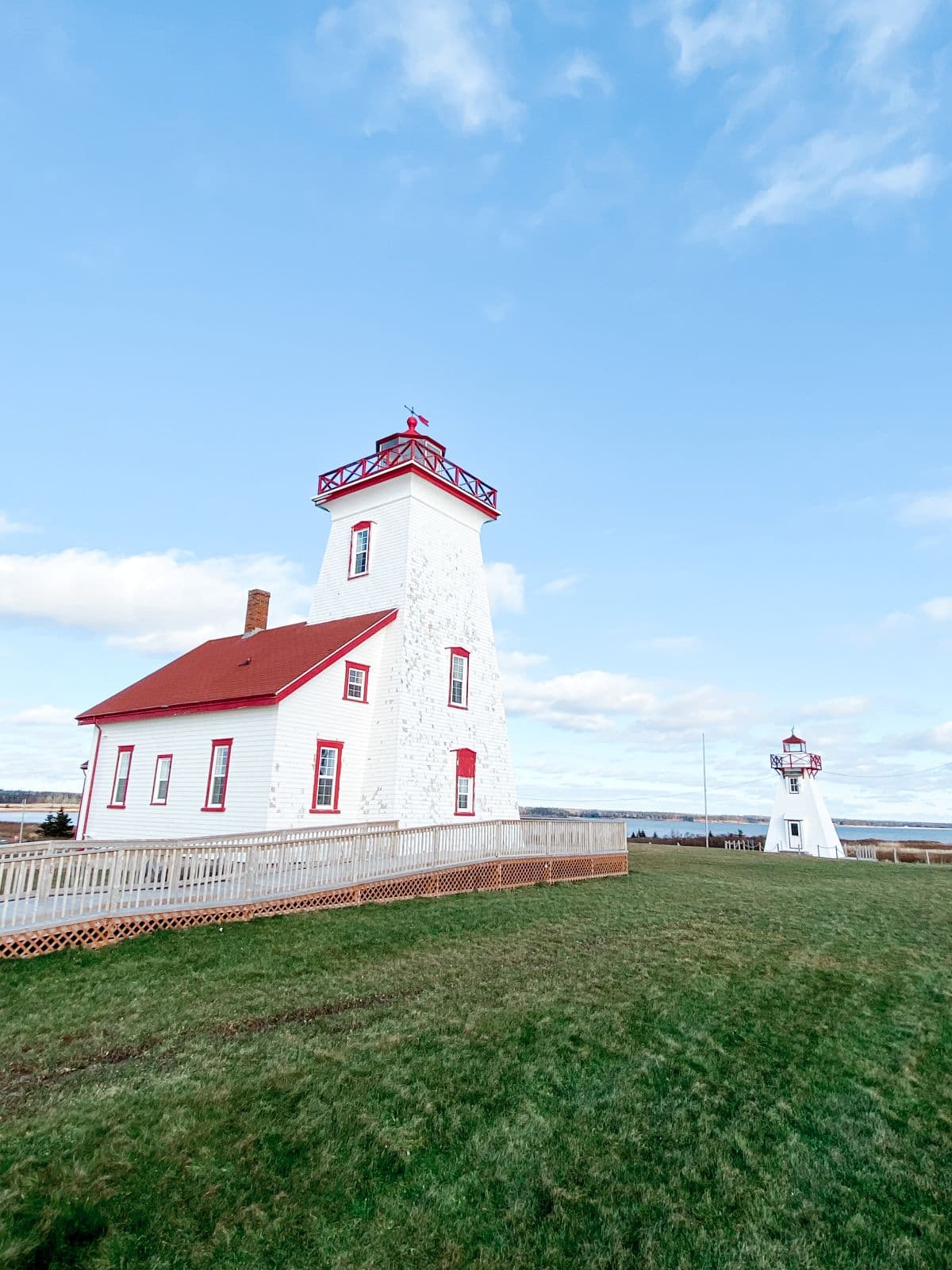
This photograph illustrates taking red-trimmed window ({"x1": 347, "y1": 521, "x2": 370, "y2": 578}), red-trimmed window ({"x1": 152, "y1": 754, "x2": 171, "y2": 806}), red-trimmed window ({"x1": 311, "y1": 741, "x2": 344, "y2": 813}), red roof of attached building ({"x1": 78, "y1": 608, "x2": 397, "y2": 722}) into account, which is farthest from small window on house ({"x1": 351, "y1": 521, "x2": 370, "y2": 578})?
red-trimmed window ({"x1": 152, "y1": 754, "x2": 171, "y2": 806})

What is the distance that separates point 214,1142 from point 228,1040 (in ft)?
6.53

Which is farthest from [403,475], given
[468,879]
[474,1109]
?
[474,1109]

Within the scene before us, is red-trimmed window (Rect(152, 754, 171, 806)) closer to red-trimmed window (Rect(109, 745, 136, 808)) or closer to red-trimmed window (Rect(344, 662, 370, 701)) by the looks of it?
red-trimmed window (Rect(109, 745, 136, 808))

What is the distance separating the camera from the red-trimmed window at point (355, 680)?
20703 millimetres

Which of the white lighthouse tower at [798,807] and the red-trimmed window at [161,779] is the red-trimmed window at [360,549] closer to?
the red-trimmed window at [161,779]

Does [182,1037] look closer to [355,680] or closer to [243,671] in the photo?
[355,680]

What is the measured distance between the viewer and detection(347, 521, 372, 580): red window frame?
77.3 feet

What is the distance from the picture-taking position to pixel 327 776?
65.3 ft

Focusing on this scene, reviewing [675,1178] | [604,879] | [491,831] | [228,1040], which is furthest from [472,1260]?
[604,879]

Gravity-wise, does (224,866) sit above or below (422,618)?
below

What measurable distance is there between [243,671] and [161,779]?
423 cm

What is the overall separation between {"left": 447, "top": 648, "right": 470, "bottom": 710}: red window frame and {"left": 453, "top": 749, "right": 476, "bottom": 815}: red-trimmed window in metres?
A: 1.47

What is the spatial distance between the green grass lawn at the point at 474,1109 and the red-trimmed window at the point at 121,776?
14.4 m

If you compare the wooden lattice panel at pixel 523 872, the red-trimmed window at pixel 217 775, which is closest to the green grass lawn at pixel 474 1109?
the wooden lattice panel at pixel 523 872
